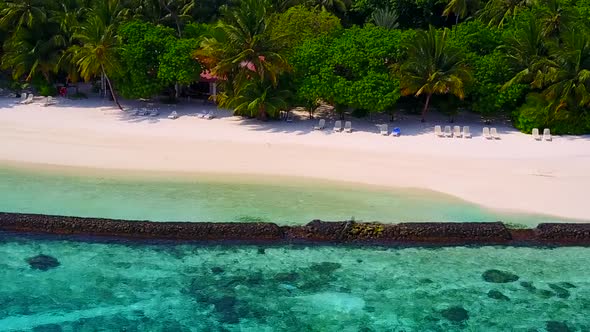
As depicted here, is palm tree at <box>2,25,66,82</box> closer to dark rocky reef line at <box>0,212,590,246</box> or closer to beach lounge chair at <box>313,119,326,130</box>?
beach lounge chair at <box>313,119,326,130</box>

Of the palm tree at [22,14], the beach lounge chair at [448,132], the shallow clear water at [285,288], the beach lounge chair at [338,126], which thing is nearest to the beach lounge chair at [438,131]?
the beach lounge chair at [448,132]

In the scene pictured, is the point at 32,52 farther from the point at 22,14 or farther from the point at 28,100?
the point at 28,100

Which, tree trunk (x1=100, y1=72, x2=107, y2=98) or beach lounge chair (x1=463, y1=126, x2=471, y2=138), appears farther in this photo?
tree trunk (x1=100, y1=72, x2=107, y2=98)

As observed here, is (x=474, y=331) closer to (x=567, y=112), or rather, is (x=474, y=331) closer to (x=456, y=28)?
(x=567, y=112)

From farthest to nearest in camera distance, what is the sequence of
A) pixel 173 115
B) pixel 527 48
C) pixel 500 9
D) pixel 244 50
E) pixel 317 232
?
1. pixel 500 9
2. pixel 173 115
3. pixel 527 48
4. pixel 244 50
5. pixel 317 232

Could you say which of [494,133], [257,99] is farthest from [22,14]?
[494,133]

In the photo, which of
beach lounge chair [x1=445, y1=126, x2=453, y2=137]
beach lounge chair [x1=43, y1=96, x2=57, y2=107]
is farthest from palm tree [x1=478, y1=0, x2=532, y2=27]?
beach lounge chair [x1=43, y1=96, x2=57, y2=107]
